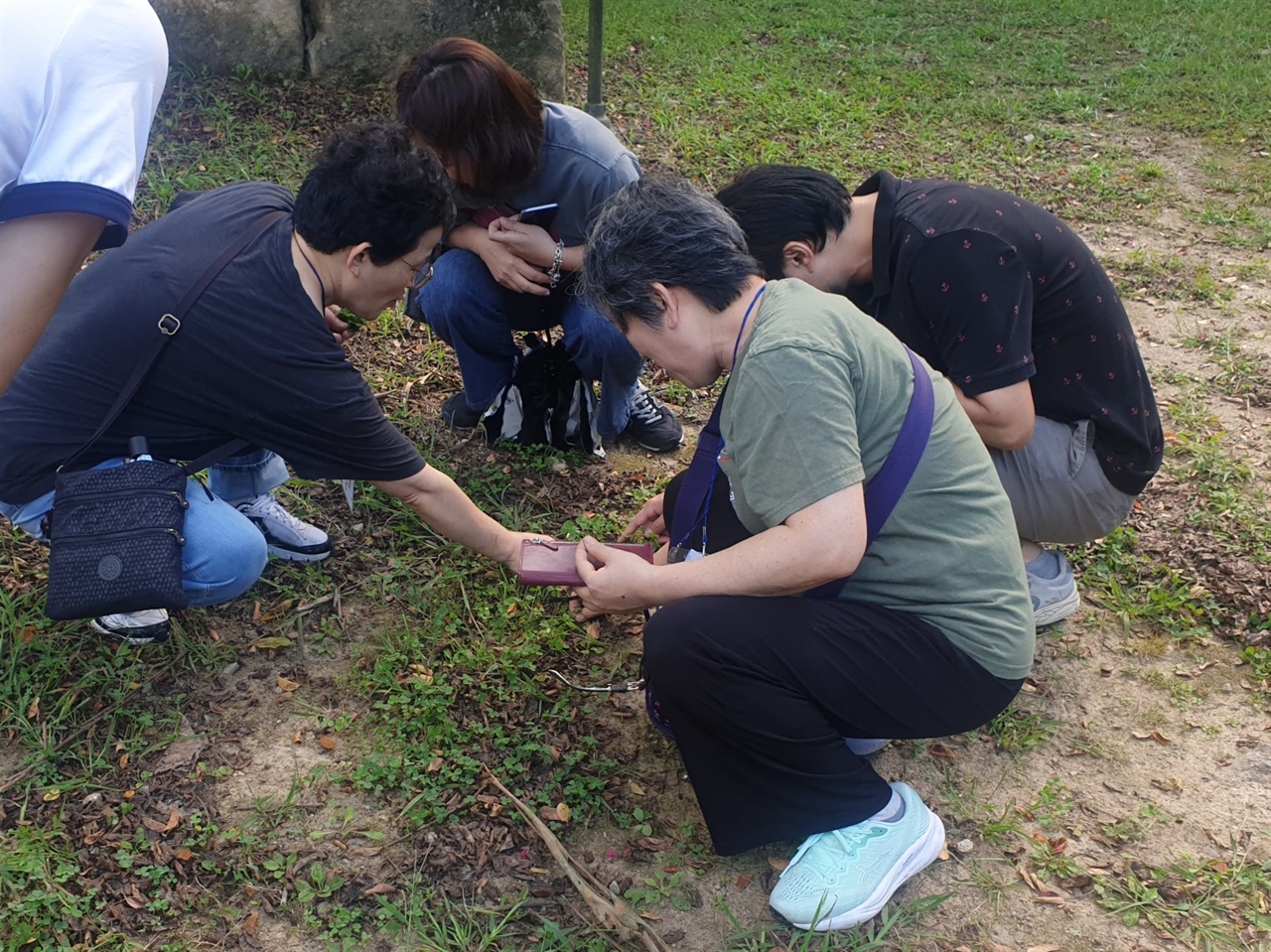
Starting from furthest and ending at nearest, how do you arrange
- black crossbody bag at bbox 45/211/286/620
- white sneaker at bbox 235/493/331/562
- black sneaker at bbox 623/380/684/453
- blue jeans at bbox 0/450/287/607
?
black sneaker at bbox 623/380/684/453, white sneaker at bbox 235/493/331/562, blue jeans at bbox 0/450/287/607, black crossbody bag at bbox 45/211/286/620

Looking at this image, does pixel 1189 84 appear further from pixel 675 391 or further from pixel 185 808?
pixel 185 808

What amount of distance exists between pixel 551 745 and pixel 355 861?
Answer: 20.6 inches

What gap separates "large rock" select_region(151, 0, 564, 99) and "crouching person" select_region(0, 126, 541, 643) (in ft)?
10.1

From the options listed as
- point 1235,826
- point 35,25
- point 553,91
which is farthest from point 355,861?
point 553,91

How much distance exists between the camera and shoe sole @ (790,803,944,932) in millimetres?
2186

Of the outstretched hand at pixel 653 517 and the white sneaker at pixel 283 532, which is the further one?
the white sneaker at pixel 283 532

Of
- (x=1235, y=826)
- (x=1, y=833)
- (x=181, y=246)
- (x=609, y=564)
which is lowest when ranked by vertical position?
(x=1, y=833)

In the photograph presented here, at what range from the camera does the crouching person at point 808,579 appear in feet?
6.40

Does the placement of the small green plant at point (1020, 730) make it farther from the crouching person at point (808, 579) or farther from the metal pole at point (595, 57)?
the metal pole at point (595, 57)

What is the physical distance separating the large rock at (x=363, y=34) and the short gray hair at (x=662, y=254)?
3.66 metres

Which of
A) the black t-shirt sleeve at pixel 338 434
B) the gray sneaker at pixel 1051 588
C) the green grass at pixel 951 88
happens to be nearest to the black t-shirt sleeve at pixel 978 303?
the gray sneaker at pixel 1051 588

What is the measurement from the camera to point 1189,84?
22.7ft

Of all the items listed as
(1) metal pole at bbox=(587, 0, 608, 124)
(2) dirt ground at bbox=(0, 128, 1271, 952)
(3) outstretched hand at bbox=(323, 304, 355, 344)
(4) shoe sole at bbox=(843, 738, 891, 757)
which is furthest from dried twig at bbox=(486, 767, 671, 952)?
(1) metal pole at bbox=(587, 0, 608, 124)

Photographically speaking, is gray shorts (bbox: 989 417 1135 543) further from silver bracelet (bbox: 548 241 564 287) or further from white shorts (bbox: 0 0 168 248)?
white shorts (bbox: 0 0 168 248)
